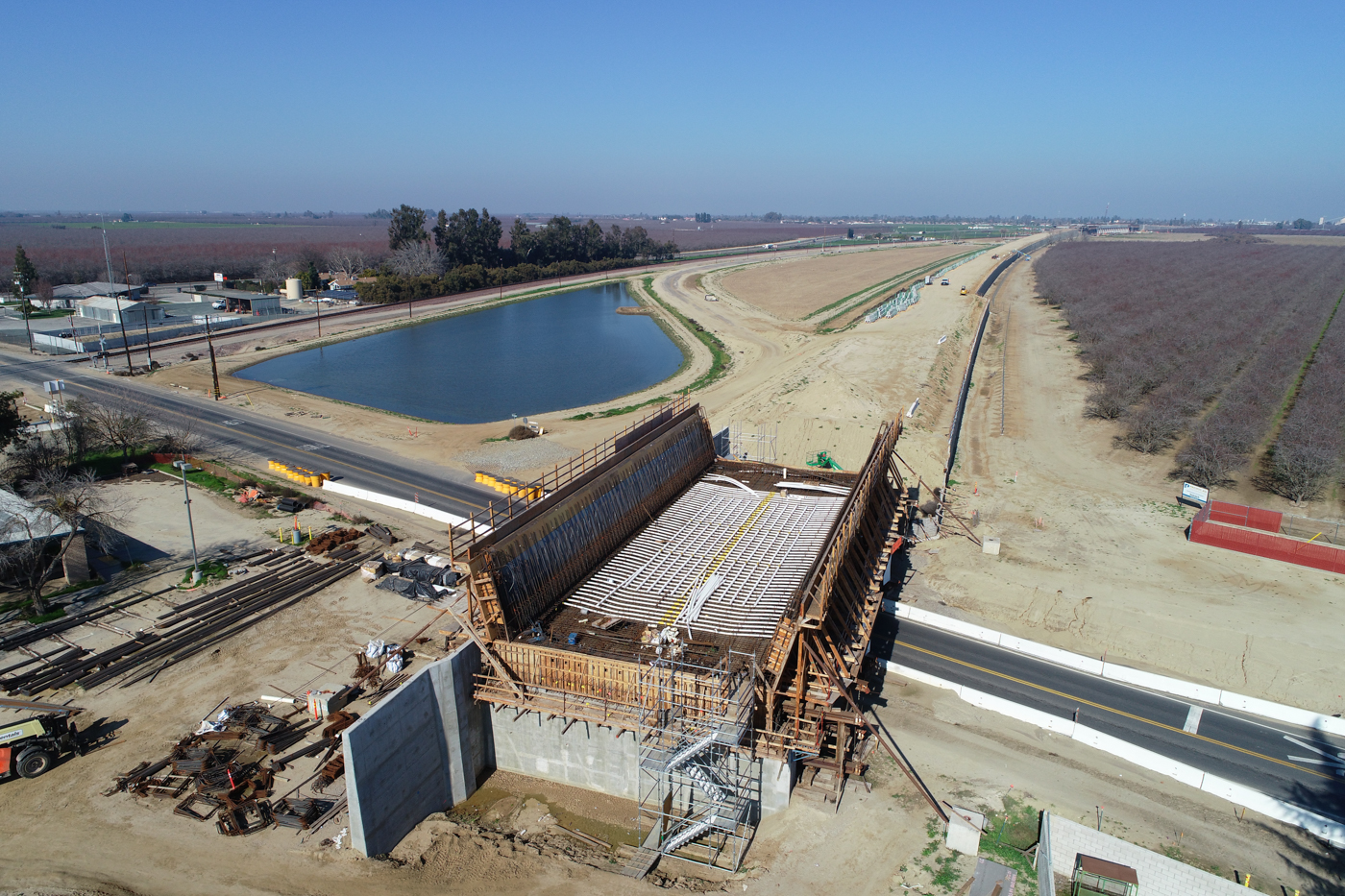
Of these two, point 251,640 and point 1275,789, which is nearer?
point 1275,789

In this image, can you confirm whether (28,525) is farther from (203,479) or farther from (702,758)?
(702,758)

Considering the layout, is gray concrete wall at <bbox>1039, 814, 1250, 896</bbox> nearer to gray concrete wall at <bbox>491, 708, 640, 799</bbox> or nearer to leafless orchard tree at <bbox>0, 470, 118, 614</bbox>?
gray concrete wall at <bbox>491, 708, 640, 799</bbox>

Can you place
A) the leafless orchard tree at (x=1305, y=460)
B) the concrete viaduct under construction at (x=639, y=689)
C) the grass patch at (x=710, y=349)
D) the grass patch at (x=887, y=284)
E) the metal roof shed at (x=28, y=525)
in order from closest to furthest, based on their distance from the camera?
1. the concrete viaduct under construction at (x=639, y=689)
2. the metal roof shed at (x=28, y=525)
3. the leafless orchard tree at (x=1305, y=460)
4. the grass patch at (x=710, y=349)
5. the grass patch at (x=887, y=284)

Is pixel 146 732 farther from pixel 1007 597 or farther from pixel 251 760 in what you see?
pixel 1007 597

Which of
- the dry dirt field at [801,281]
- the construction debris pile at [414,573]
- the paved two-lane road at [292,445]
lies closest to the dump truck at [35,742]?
the construction debris pile at [414,573]

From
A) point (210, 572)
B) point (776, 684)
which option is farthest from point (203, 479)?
point (776, 684)

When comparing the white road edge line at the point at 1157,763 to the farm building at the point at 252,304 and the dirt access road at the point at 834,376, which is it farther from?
the farm building at the point at 252,304

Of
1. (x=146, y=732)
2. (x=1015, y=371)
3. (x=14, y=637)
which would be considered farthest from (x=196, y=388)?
(x=1015, y=371)
